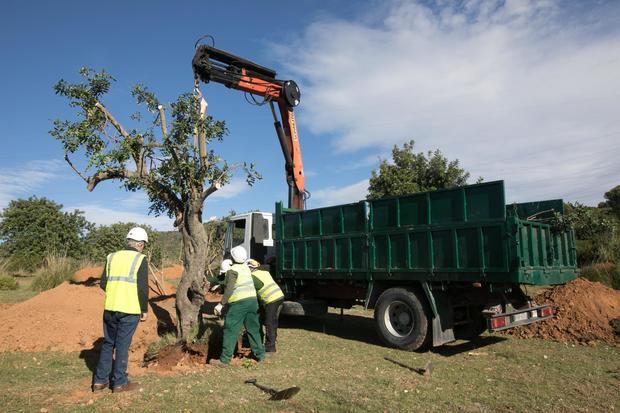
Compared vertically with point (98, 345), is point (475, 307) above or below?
above

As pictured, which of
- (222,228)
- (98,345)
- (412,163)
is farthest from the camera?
(412,163)

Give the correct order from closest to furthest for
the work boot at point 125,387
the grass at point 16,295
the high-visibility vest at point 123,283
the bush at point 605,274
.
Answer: the work boot at point 125,387
the high-visibility vest at point 123,283
the bush at point 605,274
the grass at point 16,295

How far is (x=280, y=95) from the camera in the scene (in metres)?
12.3

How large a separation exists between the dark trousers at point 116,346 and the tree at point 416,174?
1528 cm

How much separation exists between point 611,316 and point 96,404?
8987 mm

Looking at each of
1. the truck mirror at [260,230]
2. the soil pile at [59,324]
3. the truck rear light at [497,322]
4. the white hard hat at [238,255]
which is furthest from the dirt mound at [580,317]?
the soil pile at [59,324]

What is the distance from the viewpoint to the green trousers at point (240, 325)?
6.75 metres

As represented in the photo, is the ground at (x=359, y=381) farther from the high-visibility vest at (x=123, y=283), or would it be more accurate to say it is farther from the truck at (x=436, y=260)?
the high-visibility vest at (x=123, y=283)

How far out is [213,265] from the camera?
13883mm

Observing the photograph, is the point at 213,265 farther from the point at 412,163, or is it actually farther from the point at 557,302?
the point at 412,163

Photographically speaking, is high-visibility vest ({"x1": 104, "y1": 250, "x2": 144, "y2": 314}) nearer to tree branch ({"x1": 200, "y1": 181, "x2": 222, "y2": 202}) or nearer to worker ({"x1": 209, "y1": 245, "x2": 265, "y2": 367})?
worker ({"x1": 209, "y1": 245, "x2": 265, "y2": 367})

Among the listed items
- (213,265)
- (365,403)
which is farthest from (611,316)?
(213,265)

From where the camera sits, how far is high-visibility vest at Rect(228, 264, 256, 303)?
6969 mm

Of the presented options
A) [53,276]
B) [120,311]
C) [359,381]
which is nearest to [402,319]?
[359,381]
